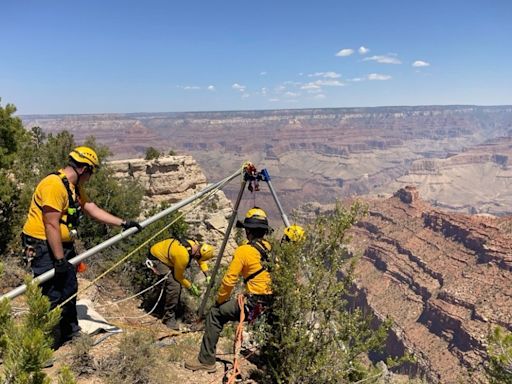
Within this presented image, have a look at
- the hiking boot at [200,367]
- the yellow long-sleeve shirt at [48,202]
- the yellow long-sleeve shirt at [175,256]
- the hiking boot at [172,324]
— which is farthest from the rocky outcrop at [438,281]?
the yellow long-sleeve shirt at [48,202]

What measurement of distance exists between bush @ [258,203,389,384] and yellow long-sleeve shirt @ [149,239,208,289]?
3.37 m

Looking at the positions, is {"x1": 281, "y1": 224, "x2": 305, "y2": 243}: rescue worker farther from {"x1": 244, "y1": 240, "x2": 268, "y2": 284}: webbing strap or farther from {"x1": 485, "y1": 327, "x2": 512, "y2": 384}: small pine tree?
{"x1": 485, "y1": 327, "x2": 512, "y2": 384}: small pine tree

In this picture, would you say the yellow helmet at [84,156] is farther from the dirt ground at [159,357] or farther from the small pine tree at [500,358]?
the small pine tree at [500,358]

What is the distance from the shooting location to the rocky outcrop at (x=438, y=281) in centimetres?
5600

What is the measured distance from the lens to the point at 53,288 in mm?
4957

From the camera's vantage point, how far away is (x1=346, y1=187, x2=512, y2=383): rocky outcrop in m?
A: 56.0

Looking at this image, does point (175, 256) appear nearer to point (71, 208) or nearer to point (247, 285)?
point (247, 285)

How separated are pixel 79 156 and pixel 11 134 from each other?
10.2 meters

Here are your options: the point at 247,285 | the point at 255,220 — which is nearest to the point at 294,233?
the point at 255,220

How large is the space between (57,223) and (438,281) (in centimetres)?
8066

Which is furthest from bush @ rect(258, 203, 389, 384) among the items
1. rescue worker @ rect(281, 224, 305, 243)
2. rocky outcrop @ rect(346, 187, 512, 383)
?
rocky outcrop @ rect(346, 187, 512, 383)

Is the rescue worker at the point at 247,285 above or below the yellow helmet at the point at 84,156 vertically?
below

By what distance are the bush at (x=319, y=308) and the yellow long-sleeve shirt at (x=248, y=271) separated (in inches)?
24.2

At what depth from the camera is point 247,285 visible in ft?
18.0
